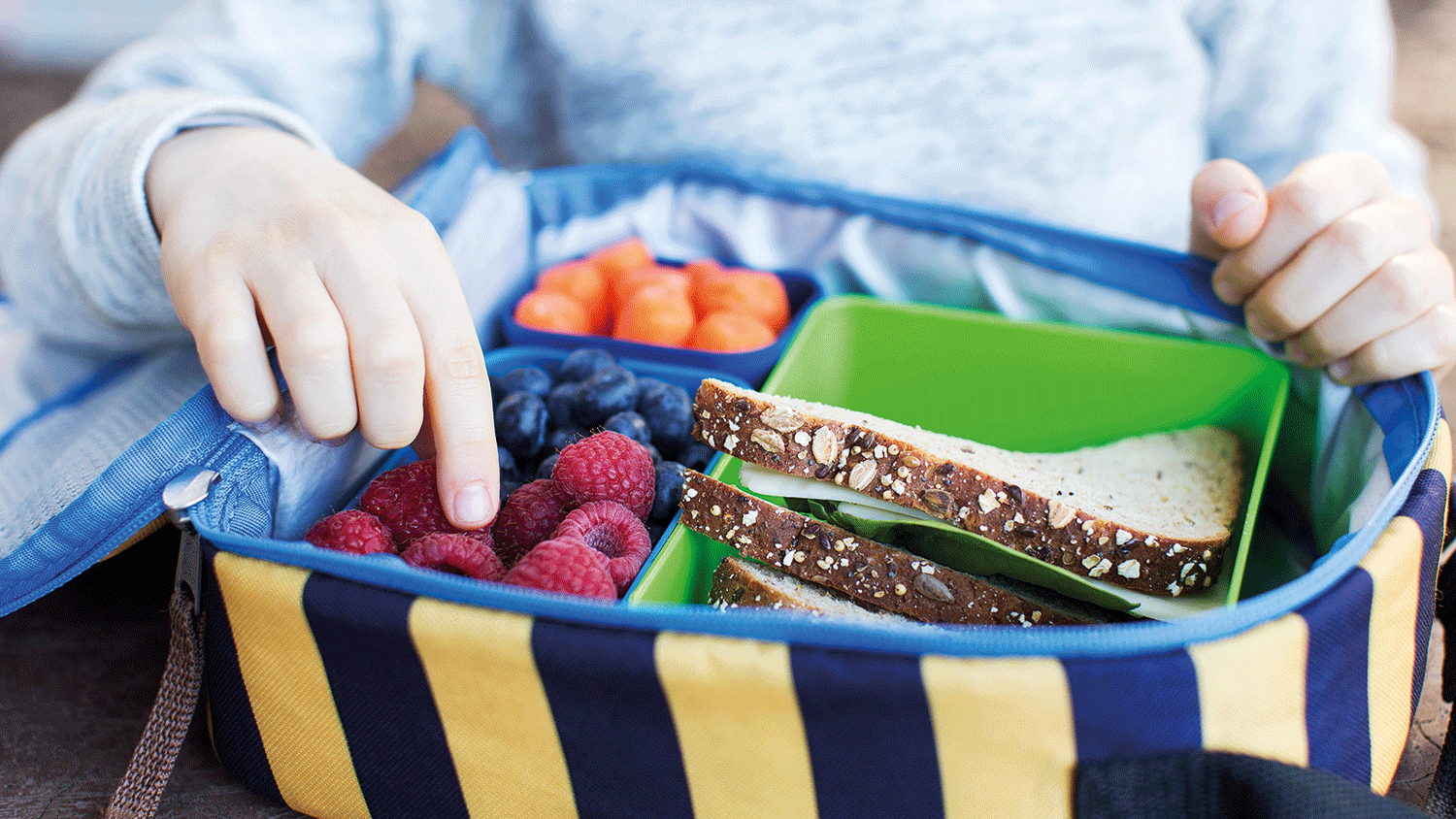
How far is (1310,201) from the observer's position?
761mm

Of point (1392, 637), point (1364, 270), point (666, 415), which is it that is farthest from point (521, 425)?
point (1364, 270)

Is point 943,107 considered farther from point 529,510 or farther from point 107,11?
point 107,11

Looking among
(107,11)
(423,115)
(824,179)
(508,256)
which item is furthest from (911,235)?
(107,11)

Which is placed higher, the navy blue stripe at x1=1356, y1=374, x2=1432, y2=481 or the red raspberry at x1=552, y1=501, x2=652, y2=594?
the navy blue stripe at x1=1356, y1=374, x2=1432, y2=481

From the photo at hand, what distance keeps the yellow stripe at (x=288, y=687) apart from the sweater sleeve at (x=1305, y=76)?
144 cm

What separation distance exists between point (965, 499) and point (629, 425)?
1.06 feet

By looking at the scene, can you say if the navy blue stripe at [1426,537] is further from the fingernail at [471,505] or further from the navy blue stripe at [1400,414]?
the fingernail at [471,505]

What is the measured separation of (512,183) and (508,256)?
112mm

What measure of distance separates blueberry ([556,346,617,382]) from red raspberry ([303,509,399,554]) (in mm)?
327

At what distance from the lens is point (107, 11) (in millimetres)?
3535

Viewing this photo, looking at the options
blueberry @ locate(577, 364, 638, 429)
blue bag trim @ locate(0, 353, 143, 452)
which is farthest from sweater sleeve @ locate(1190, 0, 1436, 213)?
blue bag trim @ locate(0, 353, 143, 452)

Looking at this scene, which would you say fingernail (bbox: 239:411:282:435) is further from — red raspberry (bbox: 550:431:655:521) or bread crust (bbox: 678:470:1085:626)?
bread crust (bbox: 678:470:1085:626)

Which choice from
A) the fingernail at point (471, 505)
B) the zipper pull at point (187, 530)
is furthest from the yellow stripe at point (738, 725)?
the zipper pull at point (187, 530)

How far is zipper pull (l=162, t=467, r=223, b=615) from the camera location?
0.53 meters
